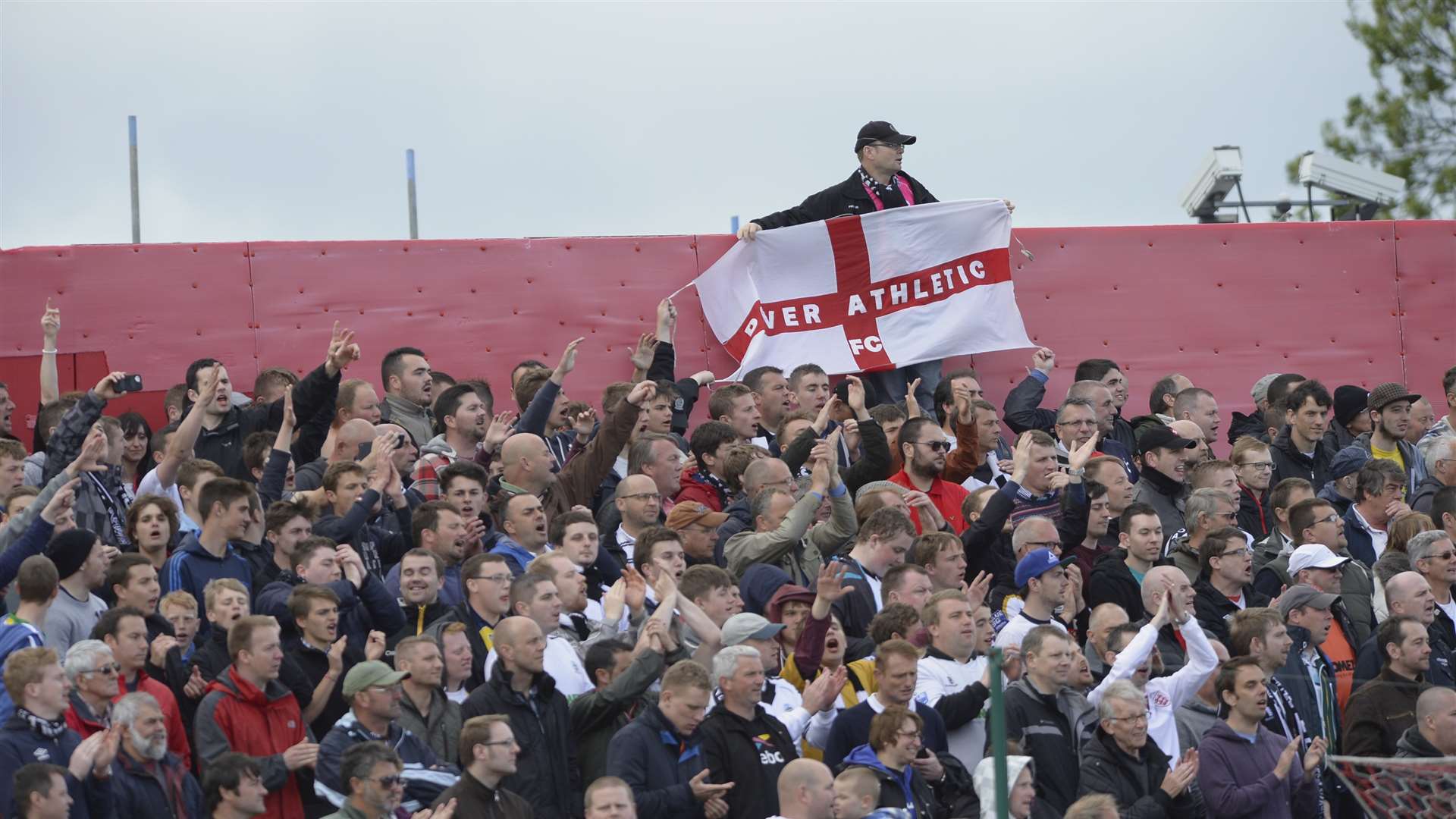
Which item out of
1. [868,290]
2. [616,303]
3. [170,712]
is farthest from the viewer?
[616,303]

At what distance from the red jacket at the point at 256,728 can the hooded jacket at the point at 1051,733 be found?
337 centimetres

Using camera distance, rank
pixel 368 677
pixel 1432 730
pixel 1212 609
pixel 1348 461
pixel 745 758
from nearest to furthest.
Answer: pixel 368 677, pixel 745 758, pixel 1432 730, pixel 1212 609, pixel 1348 461

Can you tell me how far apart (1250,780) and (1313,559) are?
7.21 feet

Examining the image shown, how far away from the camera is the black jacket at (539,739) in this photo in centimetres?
1003

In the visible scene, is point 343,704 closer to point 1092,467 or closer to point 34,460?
point 34,460

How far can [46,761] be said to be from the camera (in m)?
9.19

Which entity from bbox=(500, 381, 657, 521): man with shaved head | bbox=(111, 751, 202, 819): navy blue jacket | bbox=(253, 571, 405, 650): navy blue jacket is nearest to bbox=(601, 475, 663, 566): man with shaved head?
bbox=(500, 381, 657, 521): man with shaved head

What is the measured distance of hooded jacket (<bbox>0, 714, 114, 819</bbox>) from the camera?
9086mm

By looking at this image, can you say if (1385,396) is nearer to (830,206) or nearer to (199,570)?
(830,206)

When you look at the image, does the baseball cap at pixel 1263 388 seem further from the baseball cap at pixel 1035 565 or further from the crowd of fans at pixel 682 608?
the baseball cap at pixel 1035 565

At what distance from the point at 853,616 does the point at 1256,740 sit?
2167mm

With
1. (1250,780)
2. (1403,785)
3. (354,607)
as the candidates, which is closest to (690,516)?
Answer: (354,607)

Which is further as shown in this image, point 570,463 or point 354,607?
point 570,463

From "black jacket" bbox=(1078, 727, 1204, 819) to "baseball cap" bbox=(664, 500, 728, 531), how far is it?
2.67m
